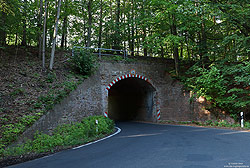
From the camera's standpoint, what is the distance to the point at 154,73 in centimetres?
1709

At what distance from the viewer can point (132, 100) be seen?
21453mm

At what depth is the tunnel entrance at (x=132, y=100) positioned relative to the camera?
58.3 feet

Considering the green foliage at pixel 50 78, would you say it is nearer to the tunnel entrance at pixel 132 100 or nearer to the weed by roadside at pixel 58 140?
the weed by roadside at pixel 58 140

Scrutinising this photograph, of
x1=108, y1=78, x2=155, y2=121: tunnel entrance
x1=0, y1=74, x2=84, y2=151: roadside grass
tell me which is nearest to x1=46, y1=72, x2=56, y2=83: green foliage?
x1=0, y1=74, x2=84, y2=151: roadside grass

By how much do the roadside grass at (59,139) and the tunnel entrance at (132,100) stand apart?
8.01 m

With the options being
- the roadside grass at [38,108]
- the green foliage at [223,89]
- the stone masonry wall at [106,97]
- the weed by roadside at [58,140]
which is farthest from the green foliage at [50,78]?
A: the green foliage at [223,89]

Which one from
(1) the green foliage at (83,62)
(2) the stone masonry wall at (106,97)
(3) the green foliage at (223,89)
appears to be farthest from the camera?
(1) the green foliage at (83,62)

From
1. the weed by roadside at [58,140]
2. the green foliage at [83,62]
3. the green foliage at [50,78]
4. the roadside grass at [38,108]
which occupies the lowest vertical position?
the weed by roadside at [58,140]

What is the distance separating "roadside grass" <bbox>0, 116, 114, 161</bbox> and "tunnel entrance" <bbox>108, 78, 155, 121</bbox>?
801cm

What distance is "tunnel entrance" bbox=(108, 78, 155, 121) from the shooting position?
17766 mm

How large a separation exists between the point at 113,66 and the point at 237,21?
9.47 meters

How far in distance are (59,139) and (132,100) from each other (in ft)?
46.9

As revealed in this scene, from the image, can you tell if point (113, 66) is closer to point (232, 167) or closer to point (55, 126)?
point (55, 126)

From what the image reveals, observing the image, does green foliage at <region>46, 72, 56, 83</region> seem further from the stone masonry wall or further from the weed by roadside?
the weed by roadside
